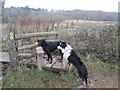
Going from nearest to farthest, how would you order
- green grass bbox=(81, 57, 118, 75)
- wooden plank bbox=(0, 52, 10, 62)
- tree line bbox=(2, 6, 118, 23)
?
wooden plank bbox=(0, 52, 10, 62)
green grass bbox=(81, 57, 118, 75)
tree line bbox=(2, 6, 118, 23)

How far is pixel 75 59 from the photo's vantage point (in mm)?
6883

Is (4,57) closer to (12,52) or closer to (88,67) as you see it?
(12,52)

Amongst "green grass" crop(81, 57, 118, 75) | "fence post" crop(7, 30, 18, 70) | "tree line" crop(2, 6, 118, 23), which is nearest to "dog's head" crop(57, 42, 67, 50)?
"fence post" crop(7, 30, 18, 70)

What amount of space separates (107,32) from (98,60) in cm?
112

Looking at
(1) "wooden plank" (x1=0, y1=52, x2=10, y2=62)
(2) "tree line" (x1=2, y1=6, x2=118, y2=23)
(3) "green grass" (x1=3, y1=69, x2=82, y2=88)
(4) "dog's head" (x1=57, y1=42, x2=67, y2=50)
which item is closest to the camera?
(3) "green grass" (x1=3, y1=69, x2=82, y2=88)

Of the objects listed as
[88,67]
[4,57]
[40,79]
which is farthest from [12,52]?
[88,67]

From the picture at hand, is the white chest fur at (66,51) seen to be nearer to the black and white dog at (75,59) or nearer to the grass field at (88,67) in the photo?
the black and white dog at (75,59)

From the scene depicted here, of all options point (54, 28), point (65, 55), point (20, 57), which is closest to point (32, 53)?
point (20, 57)

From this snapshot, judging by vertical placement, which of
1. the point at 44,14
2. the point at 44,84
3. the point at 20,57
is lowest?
the point at 44,84

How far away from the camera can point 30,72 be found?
23.2ft

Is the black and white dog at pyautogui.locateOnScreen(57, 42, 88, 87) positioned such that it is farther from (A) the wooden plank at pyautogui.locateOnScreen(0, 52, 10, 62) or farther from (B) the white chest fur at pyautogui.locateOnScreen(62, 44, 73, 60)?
(A) the wooden plank at pyautogui.locateOnScreen(0, 52, 10, 62)

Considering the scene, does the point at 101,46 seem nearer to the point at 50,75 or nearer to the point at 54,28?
the point at 54,28

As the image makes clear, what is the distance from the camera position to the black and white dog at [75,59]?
659 cm

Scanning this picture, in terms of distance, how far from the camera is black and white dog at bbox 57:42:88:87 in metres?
6.59
